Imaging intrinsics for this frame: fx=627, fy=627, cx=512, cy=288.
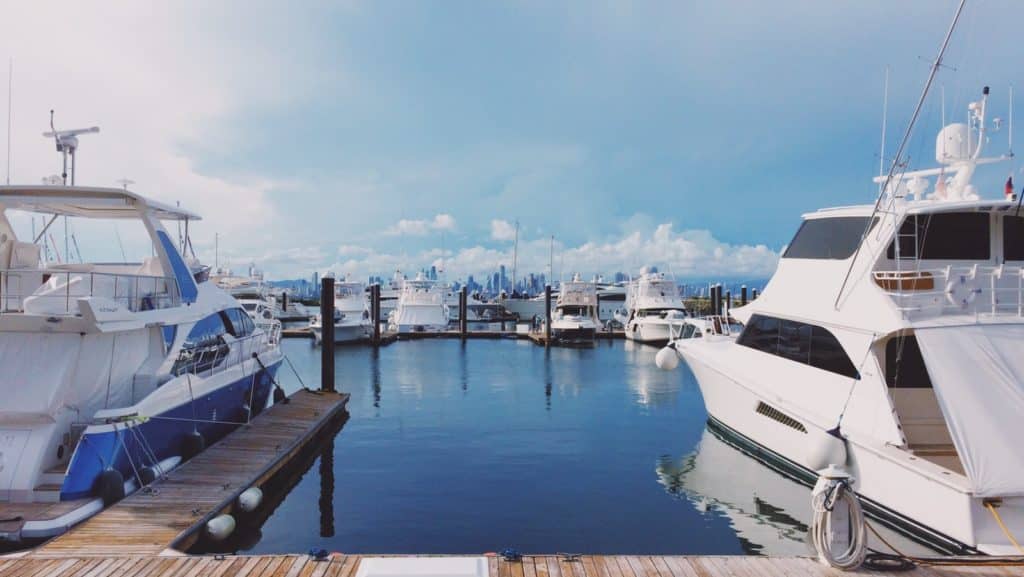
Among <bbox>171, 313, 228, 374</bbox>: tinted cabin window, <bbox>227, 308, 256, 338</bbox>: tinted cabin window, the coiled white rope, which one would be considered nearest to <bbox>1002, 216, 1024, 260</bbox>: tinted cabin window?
the coiled white rope

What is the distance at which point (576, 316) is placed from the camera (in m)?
46.5

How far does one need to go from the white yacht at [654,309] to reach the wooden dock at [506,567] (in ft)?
117

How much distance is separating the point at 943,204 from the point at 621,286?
9649 centimetres

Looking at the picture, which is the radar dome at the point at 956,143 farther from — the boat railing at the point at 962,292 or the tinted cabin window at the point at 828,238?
the boat railing at the point at 962,292

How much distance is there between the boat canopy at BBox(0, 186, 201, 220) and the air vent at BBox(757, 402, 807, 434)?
13.1 meters

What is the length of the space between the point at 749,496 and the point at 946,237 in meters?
5.89

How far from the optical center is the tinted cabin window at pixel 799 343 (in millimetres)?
10922

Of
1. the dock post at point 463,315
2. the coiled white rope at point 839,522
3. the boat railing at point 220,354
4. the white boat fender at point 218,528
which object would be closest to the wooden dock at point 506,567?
the coiled white rope at point 839,522

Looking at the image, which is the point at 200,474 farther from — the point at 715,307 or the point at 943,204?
the point at 715,307

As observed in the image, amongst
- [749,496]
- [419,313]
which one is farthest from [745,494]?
[419,313]

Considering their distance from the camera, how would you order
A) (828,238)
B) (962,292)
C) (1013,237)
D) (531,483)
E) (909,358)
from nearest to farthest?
1. (962,292)
2. (909,358)
3. (1013,237)
4. (828,238)
5. (531,483)

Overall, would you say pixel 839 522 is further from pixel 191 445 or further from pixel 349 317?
pixel 349 317

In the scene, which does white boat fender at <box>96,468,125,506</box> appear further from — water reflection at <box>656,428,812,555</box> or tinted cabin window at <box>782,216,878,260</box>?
tinted cabin window at <box>782,216,878,260</box>

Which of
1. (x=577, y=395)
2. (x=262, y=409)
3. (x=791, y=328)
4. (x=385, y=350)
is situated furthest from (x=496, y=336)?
(x=791, y=328)
